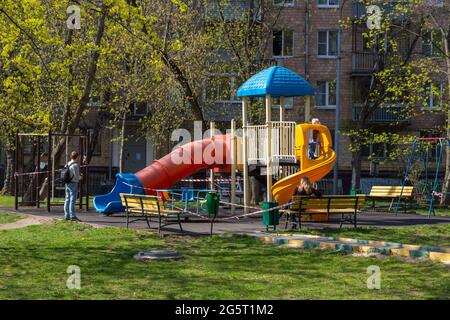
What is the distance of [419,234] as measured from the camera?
59.8 ft

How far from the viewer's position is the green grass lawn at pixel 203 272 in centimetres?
1071

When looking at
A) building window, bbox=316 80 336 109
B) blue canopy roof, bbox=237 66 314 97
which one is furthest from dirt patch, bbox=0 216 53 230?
building window, bbox=316 80 336 109

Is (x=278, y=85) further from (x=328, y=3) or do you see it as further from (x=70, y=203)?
(x=328, y=3)

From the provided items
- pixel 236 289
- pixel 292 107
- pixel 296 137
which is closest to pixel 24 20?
pixel 296 137

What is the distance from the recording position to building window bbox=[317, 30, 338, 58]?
49.5m

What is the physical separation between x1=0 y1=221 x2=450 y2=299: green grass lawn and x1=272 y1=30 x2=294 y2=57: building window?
32811 mm

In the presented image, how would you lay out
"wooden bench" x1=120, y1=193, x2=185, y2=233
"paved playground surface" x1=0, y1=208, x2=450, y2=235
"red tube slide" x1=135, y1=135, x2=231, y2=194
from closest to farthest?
"wooden bench" x1=120, y1=193, x2=185, y2=233
"paved playground surface" x1=0, y1=208, x2=450, y2=235
"red tube slide" x1=135, y1=135, x2=231, y2=194

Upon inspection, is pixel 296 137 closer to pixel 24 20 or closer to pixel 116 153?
pixel 24 20

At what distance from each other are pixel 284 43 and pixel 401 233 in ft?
105

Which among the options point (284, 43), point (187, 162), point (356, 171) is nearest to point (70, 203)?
point (187, 162)

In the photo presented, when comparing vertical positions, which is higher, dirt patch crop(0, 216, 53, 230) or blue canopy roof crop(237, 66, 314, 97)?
blue canopy roof crop(237, 66, 314, 97)

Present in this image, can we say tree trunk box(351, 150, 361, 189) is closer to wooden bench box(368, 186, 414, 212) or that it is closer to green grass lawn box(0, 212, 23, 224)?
wooden bench box(368, 186, 414, 212)

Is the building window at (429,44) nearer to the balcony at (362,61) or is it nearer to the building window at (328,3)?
the balcony at (362,61)

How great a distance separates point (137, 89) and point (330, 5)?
17983 mm
